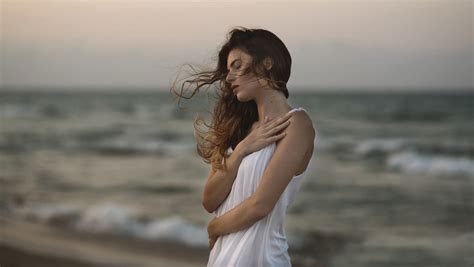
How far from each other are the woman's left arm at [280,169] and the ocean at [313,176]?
170cm

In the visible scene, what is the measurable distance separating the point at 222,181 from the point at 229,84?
11.2 inches

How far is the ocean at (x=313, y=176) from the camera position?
6.75 metres

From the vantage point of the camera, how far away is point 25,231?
21.6 feet

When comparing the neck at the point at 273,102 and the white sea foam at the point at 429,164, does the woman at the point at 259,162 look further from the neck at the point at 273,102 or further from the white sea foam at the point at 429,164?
the white sea foam at the point at 429,164

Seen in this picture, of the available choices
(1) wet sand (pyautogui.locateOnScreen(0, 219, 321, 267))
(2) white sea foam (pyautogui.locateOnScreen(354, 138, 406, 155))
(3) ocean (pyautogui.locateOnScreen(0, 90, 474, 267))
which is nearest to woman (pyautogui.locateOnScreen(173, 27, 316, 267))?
(3) ocean (pyautogui.locateOnScreen(0, 90, 474, 267))

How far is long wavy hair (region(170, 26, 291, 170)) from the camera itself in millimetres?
1991

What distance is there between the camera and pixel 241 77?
2.01 metres

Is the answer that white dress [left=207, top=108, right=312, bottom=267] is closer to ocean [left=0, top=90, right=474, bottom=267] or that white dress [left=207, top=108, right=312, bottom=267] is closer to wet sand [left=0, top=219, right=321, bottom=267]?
ocean [left=0, top=90, right=474, bottom=267]

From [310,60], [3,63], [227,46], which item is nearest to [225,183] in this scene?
[227,46]

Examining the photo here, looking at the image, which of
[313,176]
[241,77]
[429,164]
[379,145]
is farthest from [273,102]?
[379,145]

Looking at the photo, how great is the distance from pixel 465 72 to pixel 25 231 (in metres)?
5.70

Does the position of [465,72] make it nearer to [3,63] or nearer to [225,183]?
[3,63]

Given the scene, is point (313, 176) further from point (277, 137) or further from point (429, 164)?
point (277, 137)

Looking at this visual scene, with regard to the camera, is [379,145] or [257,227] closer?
[257,227]
